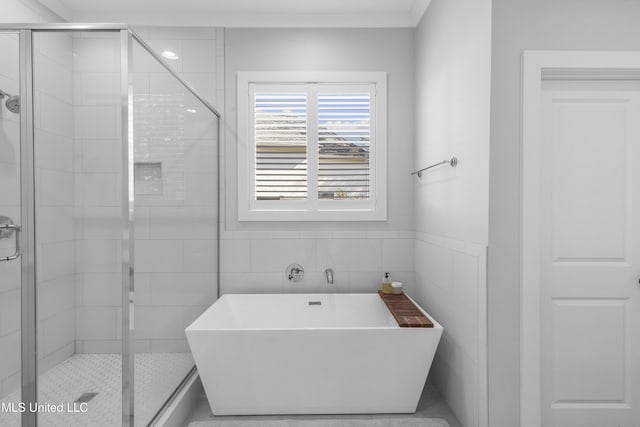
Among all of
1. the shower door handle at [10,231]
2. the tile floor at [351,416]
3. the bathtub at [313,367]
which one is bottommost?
the tile floor at [351,416]

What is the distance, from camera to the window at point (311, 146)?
9.04 feet

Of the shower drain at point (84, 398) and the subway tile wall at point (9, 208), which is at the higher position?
the subway tile wall at point (9, 208)

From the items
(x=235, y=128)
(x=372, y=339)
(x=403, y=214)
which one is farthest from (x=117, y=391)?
(x=403, y=214)

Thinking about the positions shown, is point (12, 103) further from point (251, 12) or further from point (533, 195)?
point (533, 195)

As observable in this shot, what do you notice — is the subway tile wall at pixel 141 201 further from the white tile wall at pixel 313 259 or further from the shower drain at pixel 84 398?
the white tile wall at pixel 313 259

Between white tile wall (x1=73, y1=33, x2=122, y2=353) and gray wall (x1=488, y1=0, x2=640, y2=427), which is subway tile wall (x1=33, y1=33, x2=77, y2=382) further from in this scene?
gray wall (x1=488, y1=0, x2=640, y2=427)

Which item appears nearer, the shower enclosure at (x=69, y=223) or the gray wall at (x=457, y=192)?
the shower enclosure at (x=69, y=223)

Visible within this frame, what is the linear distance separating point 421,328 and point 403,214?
116cm

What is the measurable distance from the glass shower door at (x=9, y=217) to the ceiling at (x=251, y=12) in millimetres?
1516

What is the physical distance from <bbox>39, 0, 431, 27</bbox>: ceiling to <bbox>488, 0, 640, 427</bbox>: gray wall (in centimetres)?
113

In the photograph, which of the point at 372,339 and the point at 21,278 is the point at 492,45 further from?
the point at 21,278

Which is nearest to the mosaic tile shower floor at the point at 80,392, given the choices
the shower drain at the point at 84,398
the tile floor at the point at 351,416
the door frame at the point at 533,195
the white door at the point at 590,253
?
the shower drain at the point at 84,398

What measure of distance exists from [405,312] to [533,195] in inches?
39.4

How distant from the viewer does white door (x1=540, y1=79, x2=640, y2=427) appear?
1718 mm
